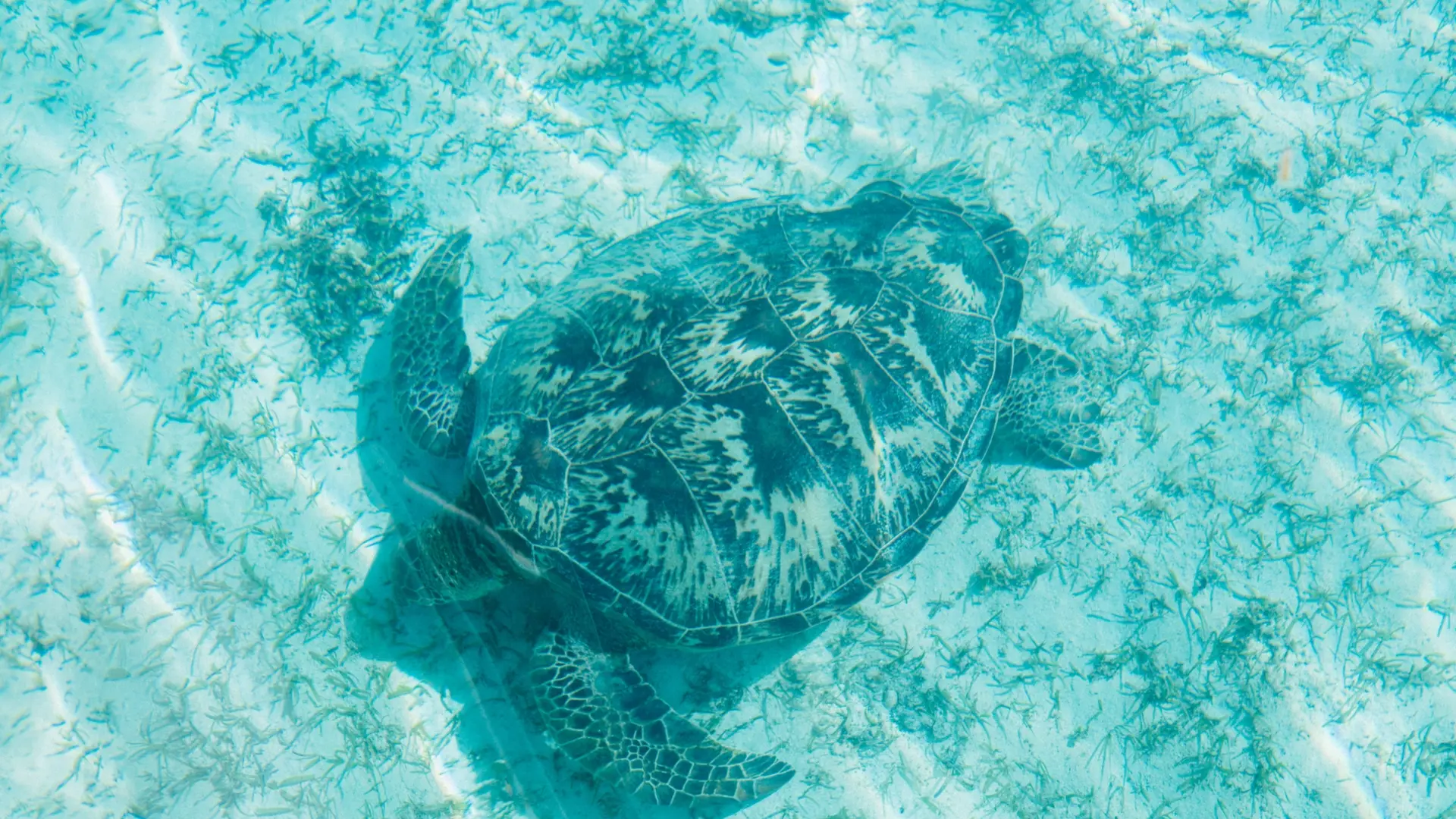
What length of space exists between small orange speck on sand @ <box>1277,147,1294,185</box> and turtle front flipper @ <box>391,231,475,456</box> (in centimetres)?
432

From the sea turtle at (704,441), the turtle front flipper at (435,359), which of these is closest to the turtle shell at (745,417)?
the sea turtle at (704,441)

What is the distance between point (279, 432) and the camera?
3.61 meters

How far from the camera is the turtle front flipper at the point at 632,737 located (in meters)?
3.00

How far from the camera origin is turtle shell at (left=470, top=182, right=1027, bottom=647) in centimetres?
283

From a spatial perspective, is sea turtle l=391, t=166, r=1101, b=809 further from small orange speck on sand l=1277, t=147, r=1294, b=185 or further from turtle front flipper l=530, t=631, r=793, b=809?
small orange speck on sand l=1277, t=147, r=1294, b=185

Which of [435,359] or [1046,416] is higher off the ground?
[435,359]

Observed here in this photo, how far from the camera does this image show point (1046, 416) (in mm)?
3648

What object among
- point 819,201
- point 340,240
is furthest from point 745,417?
point 340,240

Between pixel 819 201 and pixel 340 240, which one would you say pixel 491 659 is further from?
pixel 819 201

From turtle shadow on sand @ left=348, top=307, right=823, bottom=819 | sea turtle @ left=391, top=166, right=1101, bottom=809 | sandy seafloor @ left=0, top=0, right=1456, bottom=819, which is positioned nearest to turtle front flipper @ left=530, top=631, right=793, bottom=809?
sea turtle @ left=391, top=166, right=1101, bottom=809

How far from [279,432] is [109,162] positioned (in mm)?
1655

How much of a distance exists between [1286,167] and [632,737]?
14.7 ft

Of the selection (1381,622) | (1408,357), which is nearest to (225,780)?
(1381,622)

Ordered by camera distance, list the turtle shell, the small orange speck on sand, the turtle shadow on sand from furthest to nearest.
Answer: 1. the small orange speck on sand
2. the turtle shadow on sand
3. the turtle shell
